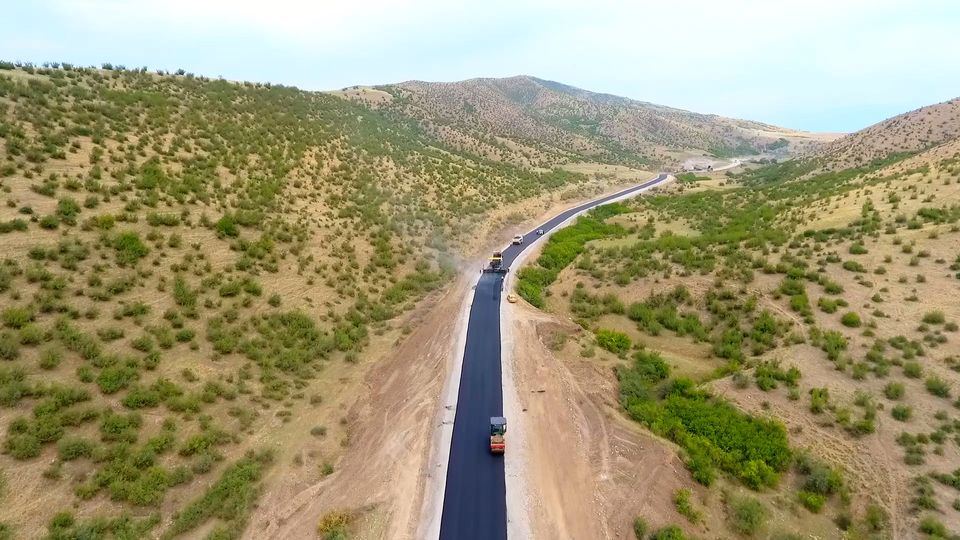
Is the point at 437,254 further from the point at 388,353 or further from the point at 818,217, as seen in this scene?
the point at 818,217

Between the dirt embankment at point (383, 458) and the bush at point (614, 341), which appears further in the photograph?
the bush at point (614, 341)

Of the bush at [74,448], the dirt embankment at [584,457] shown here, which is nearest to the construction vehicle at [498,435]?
the dirt embankment at [584,457]

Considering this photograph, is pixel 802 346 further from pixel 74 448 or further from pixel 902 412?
pixel 74 448

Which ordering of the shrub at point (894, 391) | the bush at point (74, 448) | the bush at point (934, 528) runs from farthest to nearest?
the shrub at point (894, 391)
the bush at point (74, 448)
the bush at point (934, 528)

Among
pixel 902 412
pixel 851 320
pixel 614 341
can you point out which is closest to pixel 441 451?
pixel 614 341

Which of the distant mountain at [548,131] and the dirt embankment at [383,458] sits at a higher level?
the distant mountain at [548,131]

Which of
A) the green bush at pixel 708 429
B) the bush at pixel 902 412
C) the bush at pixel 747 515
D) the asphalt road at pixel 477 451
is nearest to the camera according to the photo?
the bush at pixel 747 515

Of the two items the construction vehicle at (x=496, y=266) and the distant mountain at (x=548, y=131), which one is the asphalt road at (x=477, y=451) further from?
the distant mountain at (x=548, y=131)
